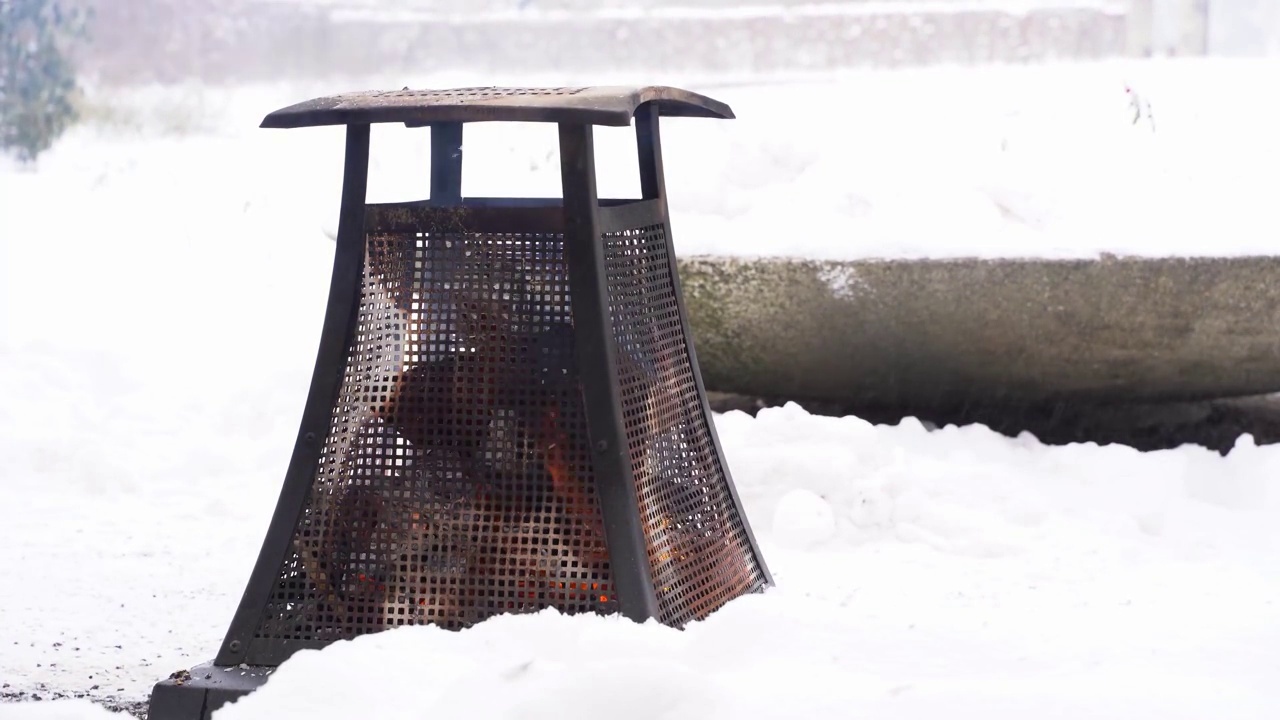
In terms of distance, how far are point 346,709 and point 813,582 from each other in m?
1.10

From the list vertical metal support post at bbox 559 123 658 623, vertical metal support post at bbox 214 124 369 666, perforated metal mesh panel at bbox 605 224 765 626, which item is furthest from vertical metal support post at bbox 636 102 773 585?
vertical metal support post at bbox 214 124 369 666

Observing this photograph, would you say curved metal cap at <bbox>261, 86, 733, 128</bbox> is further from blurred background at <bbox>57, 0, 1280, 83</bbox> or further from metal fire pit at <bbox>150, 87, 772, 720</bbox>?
blurred background at <bbox>57, 0, 1280, 83</bbox>

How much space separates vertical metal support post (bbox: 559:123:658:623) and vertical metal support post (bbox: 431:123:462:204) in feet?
1.05

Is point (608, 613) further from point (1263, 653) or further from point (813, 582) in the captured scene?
point (1263, 653)

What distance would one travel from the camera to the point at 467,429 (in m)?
1.84

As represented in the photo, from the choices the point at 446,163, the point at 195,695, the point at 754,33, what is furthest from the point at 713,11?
the point at 195,695

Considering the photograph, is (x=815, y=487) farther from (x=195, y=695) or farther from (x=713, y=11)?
(x=713, y=11)

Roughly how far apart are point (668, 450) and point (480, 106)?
590 millimetres

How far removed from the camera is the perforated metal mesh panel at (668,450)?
1889mm

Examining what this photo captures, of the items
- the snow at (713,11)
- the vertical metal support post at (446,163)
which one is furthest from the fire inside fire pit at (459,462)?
the snow at (713,11)

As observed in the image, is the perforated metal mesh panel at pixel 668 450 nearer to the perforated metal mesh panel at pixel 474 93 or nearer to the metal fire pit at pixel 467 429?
the metal fire pit at pixel 467 429

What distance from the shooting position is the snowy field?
5.35 ft

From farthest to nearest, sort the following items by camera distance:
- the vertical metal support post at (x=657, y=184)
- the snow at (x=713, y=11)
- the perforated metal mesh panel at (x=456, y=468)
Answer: the snow at (x=713, y=11) → the vertical metal support post at (x=657, y=184) → the perforated metal mesh panel at (x=456, y=468)

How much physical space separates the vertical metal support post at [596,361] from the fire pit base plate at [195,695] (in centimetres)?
52
